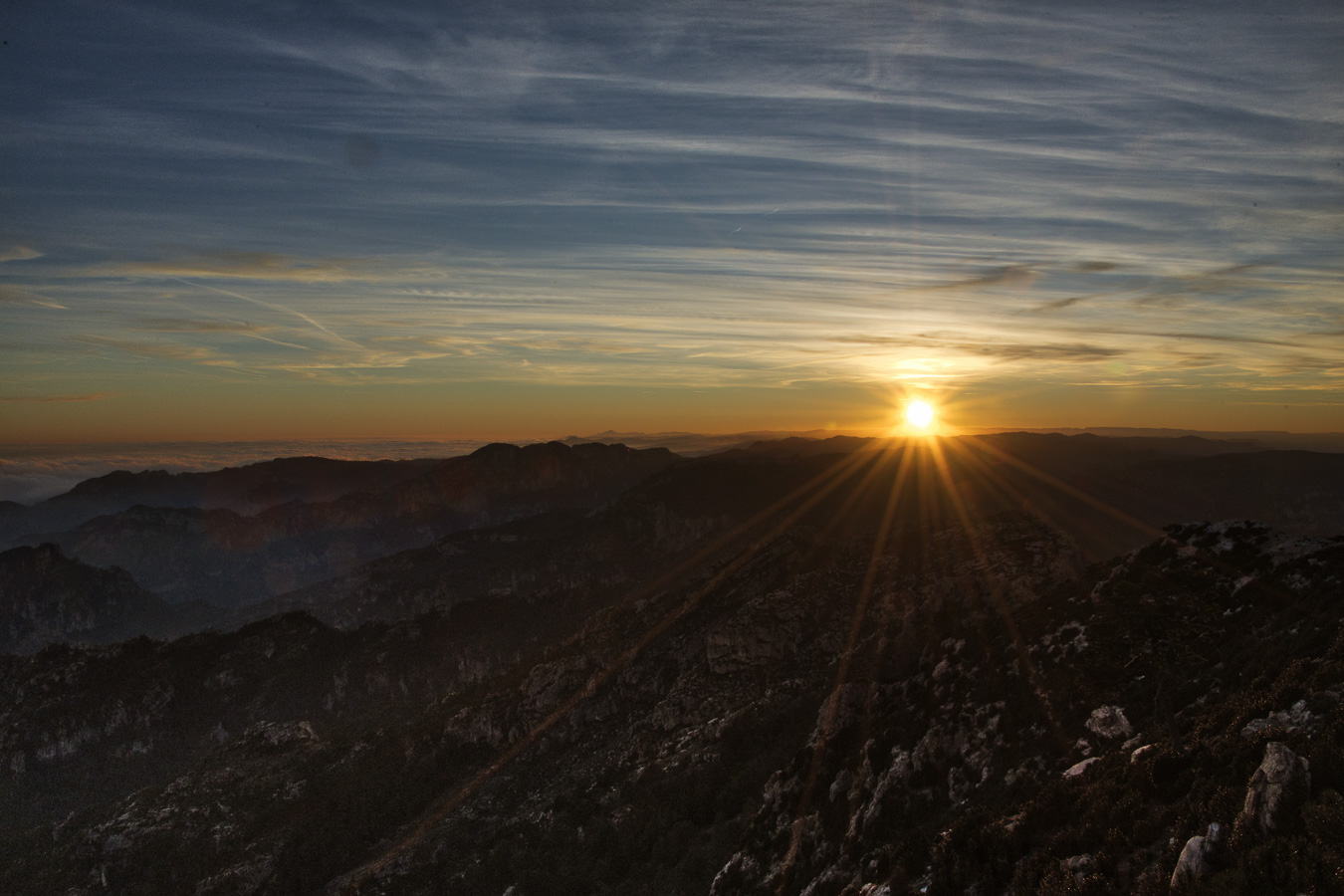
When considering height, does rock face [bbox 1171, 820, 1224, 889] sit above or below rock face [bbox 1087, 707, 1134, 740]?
above

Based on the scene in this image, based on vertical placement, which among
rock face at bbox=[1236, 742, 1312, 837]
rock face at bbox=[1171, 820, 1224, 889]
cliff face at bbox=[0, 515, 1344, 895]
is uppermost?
rock face at bbox=[1236, 742, 1312, 837]

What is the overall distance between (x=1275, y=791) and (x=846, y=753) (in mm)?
39499

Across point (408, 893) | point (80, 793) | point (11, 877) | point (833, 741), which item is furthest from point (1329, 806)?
point (80, 793)

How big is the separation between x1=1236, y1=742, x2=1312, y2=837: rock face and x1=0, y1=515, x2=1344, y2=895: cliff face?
0.10 m

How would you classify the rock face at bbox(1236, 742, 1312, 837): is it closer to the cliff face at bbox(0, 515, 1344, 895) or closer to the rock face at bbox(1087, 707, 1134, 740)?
the cliff face at bbox(0, 515, 1344, 895)

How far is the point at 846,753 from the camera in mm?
61094

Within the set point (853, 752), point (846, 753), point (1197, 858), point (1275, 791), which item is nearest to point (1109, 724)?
point (1275, 791)

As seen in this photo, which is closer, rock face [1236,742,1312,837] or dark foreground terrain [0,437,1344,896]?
rock face [1236,742,1312,837]

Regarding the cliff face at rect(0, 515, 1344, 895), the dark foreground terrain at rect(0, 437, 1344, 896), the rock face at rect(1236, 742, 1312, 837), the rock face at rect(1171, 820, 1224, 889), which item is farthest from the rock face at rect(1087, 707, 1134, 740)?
the rock face at rect(1171, 820, 1224, 889)

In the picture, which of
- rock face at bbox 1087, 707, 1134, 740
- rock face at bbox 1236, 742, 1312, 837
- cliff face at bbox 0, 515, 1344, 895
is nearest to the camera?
rock face at bbox 1236, 742, 1312, 837

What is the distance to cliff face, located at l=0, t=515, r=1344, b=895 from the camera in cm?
3052

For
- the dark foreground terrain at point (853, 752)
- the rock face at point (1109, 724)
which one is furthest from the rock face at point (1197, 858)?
the rock face at point (1109, 724)

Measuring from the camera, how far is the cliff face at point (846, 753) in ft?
100

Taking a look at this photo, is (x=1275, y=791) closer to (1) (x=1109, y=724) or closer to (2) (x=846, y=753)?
(1) (x=1109, y=724)
